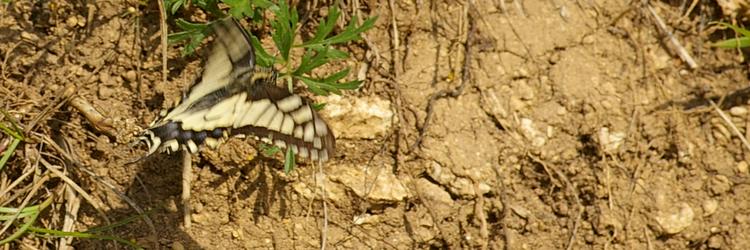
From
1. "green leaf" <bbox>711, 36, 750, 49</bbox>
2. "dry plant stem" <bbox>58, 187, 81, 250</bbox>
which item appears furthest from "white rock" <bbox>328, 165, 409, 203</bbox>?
"green leaf" <bbox>711, 36, 750, 49</bbox>

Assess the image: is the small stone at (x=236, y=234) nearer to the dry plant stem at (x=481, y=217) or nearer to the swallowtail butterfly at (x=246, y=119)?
the swallowtail butterfly at (x=246, y=119)

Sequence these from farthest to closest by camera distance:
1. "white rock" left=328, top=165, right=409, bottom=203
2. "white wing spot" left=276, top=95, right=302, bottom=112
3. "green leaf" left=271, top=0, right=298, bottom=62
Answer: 1. "white rock" left=328, top=165, right=409, bottom=203
2. "green leaf" left=271, top=0, right=298, bottom=62
3. "white wing spot" left=276, top=95, right=302, bottom=112

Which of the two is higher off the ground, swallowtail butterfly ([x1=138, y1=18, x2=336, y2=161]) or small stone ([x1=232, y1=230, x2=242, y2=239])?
swallowtail butterfly ([x1=138, y1=18, x2=336, y2=161])

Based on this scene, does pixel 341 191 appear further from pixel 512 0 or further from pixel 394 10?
pixel 512 0

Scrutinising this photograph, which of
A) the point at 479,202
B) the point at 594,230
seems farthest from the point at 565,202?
the point at 479,202

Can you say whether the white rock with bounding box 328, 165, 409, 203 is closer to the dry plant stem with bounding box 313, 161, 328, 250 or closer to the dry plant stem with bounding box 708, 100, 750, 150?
the dry plant stem with bounding box 313, 161, 328, 250

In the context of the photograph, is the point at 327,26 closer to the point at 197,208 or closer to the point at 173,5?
the point at 173,5
